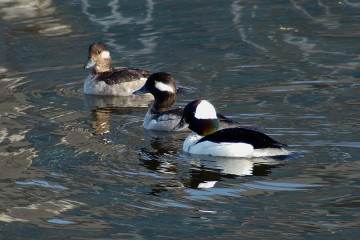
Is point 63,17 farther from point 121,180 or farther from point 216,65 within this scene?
point 121,180

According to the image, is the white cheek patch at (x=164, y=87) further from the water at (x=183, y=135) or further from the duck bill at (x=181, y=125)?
the duck bill at (x=181, y=125)

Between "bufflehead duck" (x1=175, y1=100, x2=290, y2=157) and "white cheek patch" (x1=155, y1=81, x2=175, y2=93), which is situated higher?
"white cheek patch" (x1=155, y1=81, x2=175, y2=93)

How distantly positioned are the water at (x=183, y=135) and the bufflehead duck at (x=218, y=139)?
0.13 m

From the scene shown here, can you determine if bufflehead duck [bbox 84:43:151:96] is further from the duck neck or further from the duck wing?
the duck wing

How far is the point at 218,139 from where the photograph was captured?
9219 mm

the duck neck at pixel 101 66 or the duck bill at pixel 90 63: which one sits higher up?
the duck bill at pixel 90 63

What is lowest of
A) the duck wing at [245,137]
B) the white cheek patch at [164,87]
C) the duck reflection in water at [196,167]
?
the duck reflection in water at [196,167]

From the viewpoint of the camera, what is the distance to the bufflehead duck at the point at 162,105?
10.9 metres

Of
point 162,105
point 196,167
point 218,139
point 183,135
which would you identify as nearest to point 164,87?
point 162,105

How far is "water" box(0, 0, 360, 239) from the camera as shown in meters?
7.27

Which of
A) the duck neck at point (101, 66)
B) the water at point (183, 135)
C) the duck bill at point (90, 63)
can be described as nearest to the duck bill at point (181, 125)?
the water at point (183, 135)

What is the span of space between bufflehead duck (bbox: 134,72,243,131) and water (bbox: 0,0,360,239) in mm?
265

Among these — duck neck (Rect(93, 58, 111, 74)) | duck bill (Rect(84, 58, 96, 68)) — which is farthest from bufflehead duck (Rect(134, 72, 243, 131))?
duck neck (Rect(93, 58, 111, 74))

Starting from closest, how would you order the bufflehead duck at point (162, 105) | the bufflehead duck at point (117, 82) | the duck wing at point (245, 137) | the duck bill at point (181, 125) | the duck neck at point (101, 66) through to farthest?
the duck wing at point (245, 137)
the duck bill at point (181, 125)
the bufflehead duck at point (162, 105)
the bufflehead duck at point (117, 82)
the duck neck at point (101, 66)
